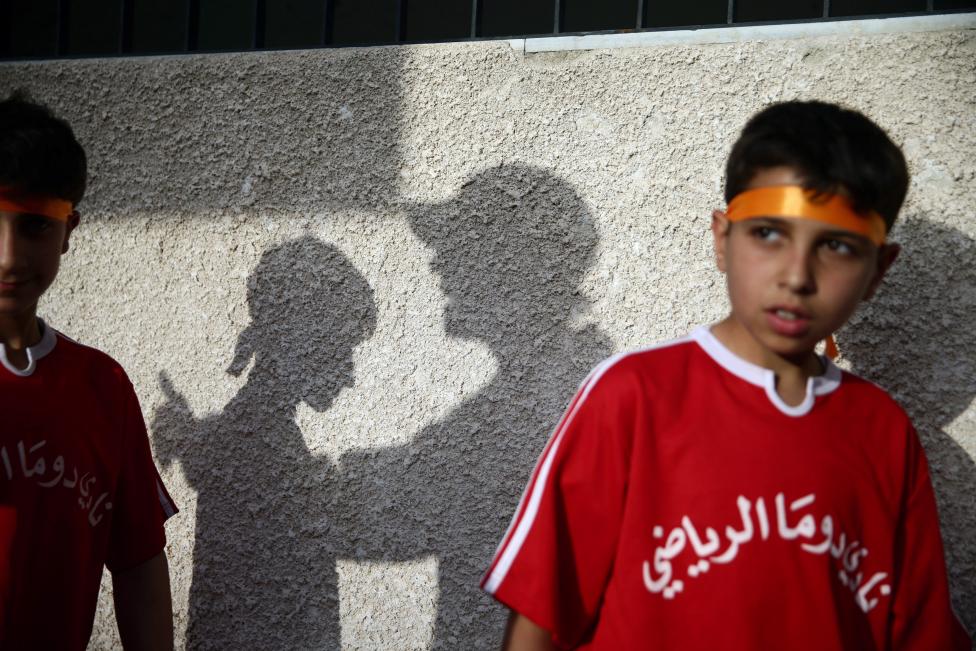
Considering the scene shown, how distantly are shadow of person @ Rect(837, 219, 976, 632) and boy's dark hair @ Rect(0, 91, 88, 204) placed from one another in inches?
73.5

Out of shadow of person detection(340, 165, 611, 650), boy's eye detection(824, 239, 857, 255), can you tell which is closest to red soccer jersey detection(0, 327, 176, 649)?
shadow of person detection(340, 165, 611, 650)

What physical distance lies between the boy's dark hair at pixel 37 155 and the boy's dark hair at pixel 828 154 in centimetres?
148

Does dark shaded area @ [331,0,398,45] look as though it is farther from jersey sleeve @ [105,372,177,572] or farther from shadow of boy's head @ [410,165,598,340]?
jersey sleeve @ [105,372,177,572]

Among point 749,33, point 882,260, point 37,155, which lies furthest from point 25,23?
point 882,260

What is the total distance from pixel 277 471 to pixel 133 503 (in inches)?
15.5

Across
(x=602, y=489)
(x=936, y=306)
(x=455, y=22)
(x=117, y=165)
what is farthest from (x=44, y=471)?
(x=455, y=22)

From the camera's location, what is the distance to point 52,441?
1.95 meters

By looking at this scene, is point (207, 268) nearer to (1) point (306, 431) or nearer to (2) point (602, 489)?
(1) point (306, 431)

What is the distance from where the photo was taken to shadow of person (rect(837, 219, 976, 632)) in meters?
1.94

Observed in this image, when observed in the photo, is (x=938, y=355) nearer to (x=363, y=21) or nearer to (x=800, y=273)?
(x=800, y=273)

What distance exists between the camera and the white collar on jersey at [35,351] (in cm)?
195

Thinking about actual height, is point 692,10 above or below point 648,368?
above

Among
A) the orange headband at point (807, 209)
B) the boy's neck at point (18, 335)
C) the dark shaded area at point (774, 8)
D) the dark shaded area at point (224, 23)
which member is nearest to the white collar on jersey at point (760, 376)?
the orange headband at point (807, 209)

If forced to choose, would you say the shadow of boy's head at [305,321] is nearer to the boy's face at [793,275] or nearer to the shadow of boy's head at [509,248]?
the shadow of boy's head at [509,248]
